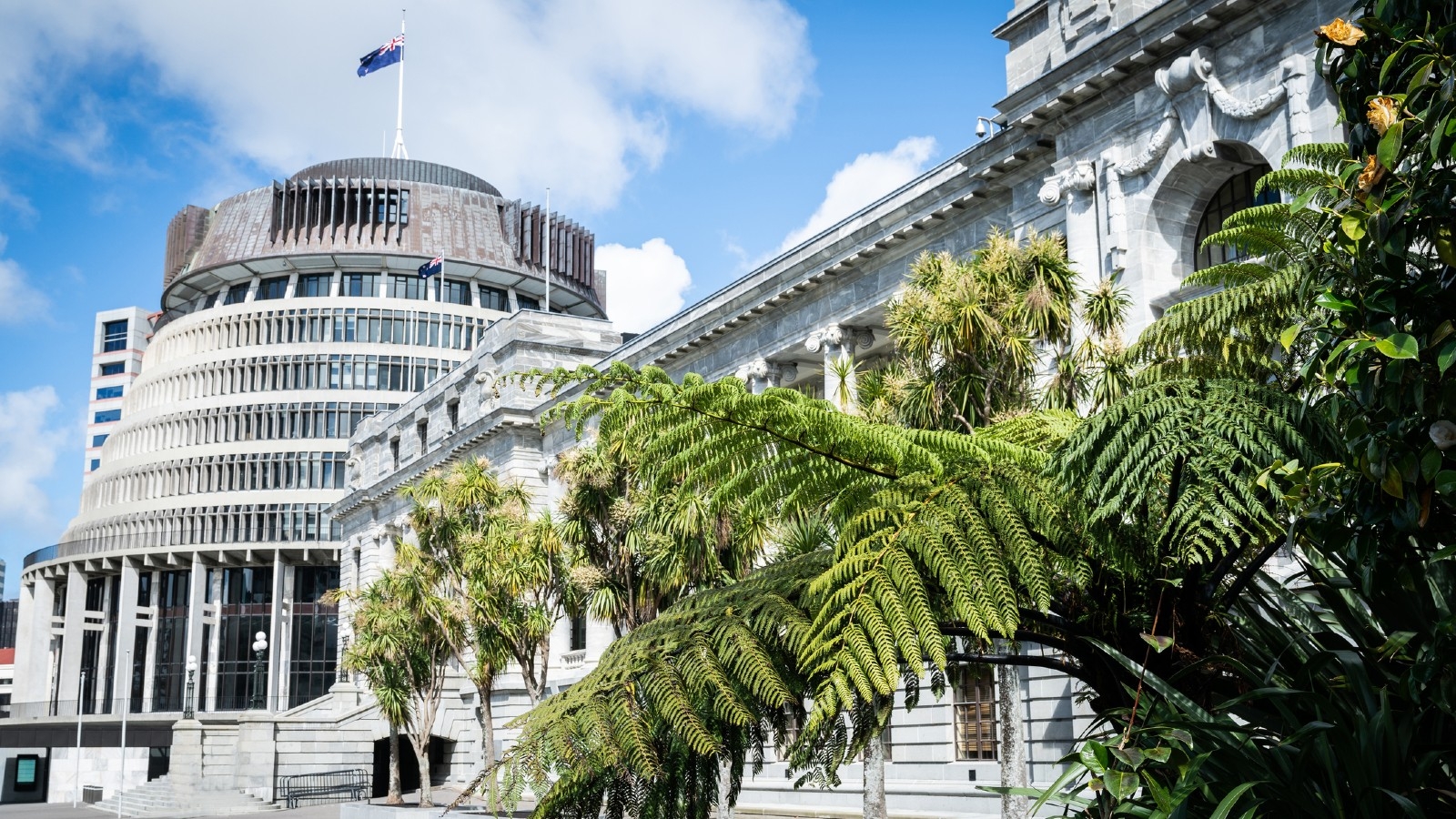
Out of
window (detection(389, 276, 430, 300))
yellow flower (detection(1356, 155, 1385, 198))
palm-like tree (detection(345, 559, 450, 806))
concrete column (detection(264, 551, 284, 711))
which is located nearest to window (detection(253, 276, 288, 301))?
window (detection(389, 276, 430, 300))

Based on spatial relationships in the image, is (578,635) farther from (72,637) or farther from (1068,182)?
(72,637)

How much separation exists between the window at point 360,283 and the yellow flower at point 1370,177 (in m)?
90.1

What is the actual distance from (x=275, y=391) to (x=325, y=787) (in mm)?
42213

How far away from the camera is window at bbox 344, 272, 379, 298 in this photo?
91.2 meters

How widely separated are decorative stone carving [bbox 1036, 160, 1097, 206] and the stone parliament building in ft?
0.20

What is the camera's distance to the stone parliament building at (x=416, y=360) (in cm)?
2572

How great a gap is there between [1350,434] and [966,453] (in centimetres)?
268

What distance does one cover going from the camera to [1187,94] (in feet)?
81.3

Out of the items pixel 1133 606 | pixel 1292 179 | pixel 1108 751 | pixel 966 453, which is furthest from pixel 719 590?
pixel 1292 179

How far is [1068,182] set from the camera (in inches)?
1069

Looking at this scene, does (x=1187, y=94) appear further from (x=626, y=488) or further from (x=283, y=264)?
(x=283, y=264)

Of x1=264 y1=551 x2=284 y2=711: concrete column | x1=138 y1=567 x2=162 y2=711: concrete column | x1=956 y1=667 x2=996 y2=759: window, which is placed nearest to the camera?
x1=956 y1=667 x2=996 y2=759: window

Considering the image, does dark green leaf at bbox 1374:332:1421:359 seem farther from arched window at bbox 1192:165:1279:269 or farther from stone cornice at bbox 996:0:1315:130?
arched window at bbox 1192:165:1279:269

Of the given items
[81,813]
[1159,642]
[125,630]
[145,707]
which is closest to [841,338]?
[1159,642]
